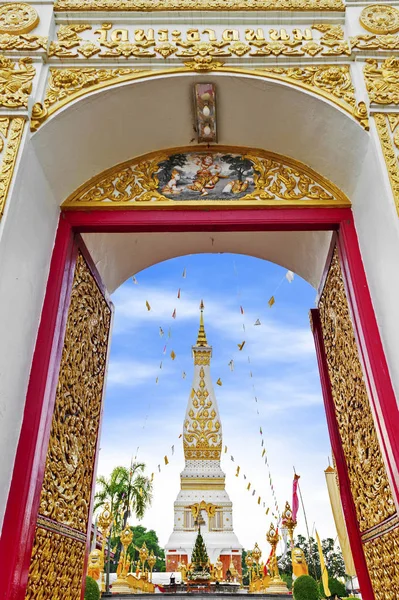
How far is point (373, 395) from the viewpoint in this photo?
308 cm

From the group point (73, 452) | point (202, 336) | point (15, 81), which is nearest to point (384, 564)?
point (73, 452)

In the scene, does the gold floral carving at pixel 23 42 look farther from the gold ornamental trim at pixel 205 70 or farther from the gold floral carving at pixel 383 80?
the gold floral carving at pixel 383 80

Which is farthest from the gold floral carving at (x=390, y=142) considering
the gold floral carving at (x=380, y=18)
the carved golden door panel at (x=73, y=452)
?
the carved golden door panel at (x=73, y=452)

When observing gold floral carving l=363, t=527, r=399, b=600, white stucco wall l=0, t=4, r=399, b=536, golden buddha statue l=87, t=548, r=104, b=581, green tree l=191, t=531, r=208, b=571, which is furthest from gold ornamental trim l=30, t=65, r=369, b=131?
green tree l=191, t=531, r=208, b=571

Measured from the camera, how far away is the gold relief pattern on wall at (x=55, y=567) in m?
2.83

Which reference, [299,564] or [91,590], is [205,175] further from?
[299,564]

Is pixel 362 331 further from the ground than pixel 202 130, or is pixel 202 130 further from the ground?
pixel 202 130

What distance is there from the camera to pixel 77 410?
375 cm

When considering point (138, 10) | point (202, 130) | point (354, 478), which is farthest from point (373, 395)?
point (138, 10)

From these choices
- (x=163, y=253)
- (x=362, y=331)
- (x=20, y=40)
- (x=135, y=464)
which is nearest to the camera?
(x=362, y=331)

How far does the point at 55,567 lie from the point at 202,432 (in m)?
13.0

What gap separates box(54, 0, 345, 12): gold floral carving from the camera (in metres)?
3.94

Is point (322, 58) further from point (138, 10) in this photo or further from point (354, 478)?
point (354, 478)

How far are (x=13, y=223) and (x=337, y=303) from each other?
8.78 feet
